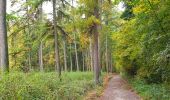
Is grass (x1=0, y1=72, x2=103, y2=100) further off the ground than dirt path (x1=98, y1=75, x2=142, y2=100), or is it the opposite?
grass (x1=0, y1=72, x2=103, y2=100)

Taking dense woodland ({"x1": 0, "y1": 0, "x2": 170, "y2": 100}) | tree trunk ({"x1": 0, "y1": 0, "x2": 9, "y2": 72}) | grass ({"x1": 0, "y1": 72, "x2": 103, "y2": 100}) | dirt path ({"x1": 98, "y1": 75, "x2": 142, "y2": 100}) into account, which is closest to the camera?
grass ({"x1": 0, "y1": 72, "x2": 103, "y2": 100})

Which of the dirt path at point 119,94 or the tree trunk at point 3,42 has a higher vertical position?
the tree trunk at point 3,42

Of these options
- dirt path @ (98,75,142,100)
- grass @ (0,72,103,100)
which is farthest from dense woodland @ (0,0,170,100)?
dirt path @ (98,75,142,100)

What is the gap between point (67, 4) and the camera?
2384 cm

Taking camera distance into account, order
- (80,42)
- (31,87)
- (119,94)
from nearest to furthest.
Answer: (31,87)
(119,94)
(80,42)

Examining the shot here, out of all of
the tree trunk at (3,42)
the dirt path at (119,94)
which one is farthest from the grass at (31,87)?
the dirt path at (119,94)

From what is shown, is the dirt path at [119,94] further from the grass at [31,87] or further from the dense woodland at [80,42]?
the grass at [31,87]

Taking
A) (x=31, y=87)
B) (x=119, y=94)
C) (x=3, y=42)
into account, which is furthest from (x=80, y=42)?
(x=31, y=87)

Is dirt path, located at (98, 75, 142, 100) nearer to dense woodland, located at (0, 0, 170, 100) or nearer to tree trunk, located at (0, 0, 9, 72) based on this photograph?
dense woodland, located at (0, 0, 170, 100)

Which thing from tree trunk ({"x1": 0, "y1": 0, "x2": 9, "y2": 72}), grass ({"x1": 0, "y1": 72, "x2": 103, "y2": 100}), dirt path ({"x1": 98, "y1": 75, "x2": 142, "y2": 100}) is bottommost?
dirt path ({"x1": 98, "y1": 75, "x2": 142, "y2": 100})

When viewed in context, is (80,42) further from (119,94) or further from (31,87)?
(31,87)

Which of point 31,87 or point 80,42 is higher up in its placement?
point 80,42

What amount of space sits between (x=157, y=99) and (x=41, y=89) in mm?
7250

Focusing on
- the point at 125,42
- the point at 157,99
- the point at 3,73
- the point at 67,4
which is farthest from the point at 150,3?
the point at 125,42
